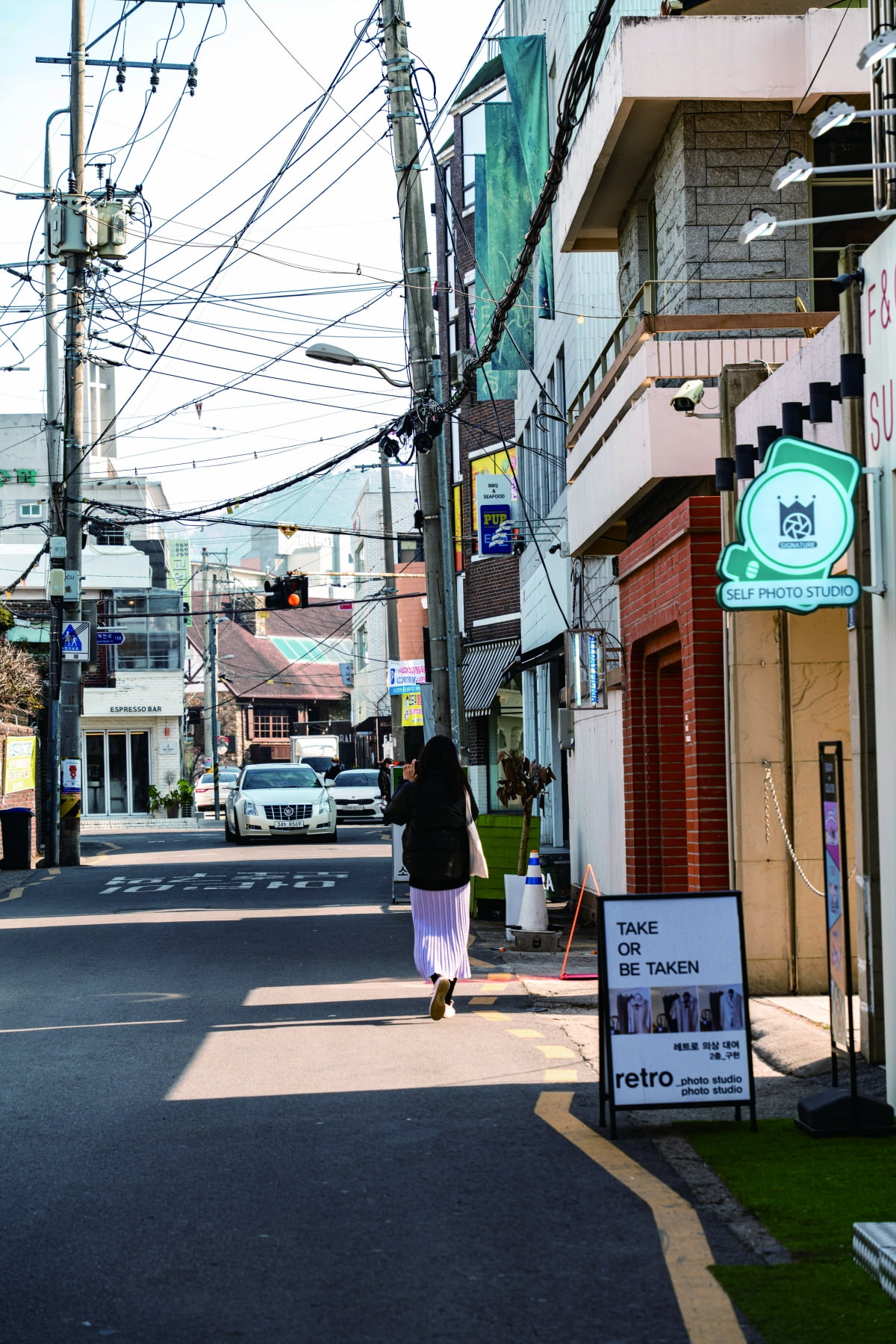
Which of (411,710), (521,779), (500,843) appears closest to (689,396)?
(521,779)

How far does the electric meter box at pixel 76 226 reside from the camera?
27.8 metres

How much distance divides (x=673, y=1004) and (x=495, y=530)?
22.5 meters

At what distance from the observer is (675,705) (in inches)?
576

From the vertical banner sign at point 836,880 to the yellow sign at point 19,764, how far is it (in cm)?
2252

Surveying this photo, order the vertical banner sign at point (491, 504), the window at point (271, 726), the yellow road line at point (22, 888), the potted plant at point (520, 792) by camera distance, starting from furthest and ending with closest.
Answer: the window at point (271, 726), the vertical banner sign at point (491, 504), the yellow road line at point (22, 888), the potted plant at point (520, 792)

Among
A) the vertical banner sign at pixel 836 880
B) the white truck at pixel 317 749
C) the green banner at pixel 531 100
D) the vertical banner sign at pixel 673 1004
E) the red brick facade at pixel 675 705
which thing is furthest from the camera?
the white truck at pixel 317 749

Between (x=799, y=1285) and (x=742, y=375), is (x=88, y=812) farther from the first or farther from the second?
(x=799, y=1285)

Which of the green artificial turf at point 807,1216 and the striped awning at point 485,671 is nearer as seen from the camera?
the green artificial turf at point 807,1216

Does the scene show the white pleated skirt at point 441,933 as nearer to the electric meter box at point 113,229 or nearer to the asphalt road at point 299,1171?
the asphalt road at point 299,1171

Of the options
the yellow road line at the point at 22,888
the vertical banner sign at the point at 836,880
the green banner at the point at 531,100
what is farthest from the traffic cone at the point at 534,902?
the green banner at the point at 531,100

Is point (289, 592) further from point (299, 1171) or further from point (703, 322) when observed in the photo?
point (299, 1171)

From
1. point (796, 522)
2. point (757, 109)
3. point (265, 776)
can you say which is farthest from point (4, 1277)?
point (265, 776)

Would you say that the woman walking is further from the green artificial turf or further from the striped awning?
the striped awning

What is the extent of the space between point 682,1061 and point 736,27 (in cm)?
900
